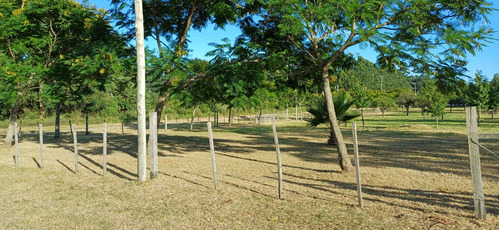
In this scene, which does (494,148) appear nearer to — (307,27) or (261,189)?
(307,27)

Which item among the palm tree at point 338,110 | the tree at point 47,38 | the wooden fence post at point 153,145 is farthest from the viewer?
the palm tree at point 338,110

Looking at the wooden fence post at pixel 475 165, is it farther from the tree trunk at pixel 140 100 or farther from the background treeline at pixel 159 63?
the tree trunk at pixel 140 100

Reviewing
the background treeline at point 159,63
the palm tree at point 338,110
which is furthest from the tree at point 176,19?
the palm tree at point 338,110

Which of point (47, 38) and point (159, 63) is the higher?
point (47, 38)

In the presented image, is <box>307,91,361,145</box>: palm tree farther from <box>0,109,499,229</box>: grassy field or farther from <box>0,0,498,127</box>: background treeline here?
<box>0,109,499,229</box>: grassy field

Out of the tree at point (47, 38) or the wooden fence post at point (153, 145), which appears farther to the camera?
the tree at point (47, 38)

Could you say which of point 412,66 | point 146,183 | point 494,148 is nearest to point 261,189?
point 146,183

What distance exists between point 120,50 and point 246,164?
540 cm

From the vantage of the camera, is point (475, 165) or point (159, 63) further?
point (159, 63)

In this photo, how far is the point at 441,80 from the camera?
836cm

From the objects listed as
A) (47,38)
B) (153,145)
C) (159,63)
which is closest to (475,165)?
(153,145)

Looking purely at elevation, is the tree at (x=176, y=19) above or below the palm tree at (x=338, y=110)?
above

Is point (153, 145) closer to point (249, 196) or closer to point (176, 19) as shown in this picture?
point (249, 196)

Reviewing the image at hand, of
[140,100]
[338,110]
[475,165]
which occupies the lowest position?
[475,165]
